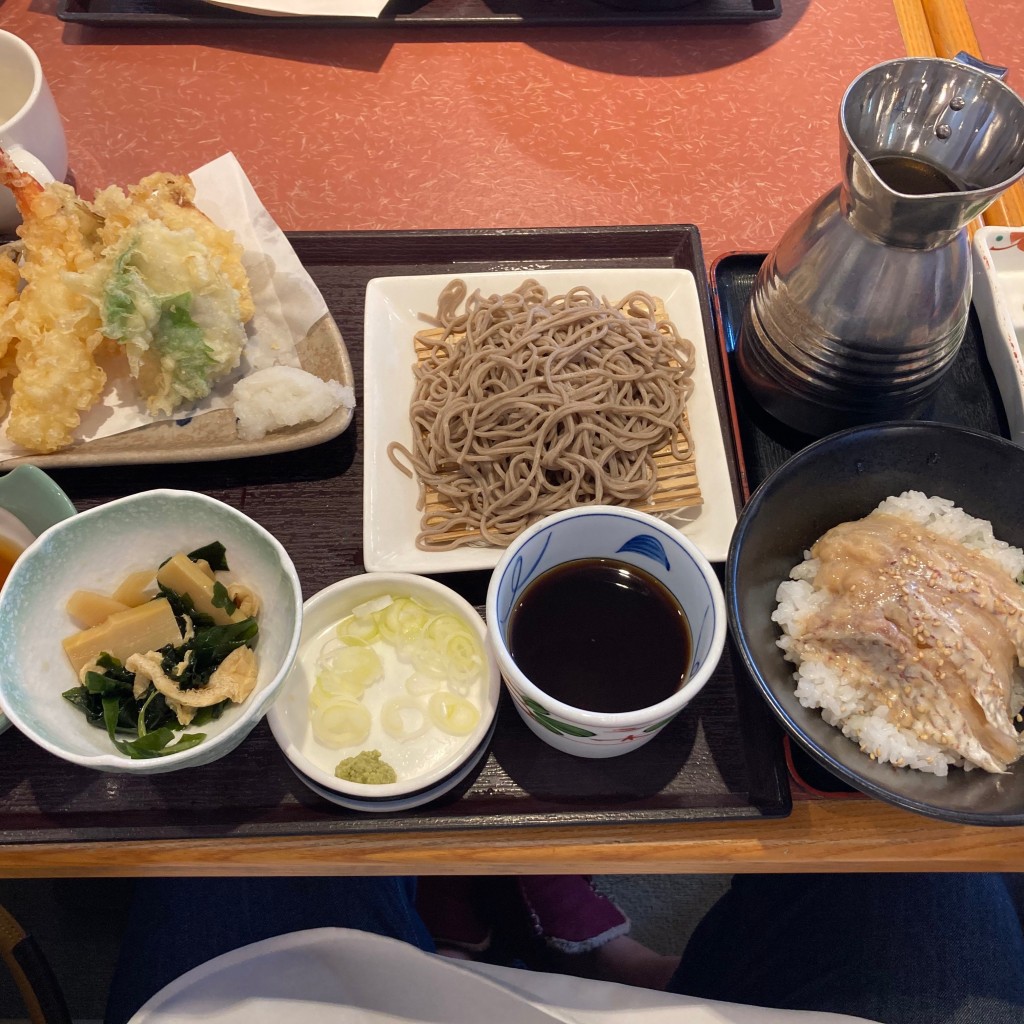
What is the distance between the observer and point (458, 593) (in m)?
1.36

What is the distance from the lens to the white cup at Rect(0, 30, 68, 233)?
158 centimetres

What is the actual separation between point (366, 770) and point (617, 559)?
50 cm

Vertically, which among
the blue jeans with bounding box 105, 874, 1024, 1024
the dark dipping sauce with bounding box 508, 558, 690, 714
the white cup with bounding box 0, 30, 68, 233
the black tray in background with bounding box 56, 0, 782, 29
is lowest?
the blue jeans with bounding box 105, 874, 1024, 1024

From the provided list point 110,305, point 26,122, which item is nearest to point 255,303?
point 110,305

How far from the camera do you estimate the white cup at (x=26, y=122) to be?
1.58 meters

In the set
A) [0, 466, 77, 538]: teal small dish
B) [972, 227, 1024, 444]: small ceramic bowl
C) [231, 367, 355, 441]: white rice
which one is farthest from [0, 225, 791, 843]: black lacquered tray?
[972, 227, 1024, 444]: small ceramic bowl

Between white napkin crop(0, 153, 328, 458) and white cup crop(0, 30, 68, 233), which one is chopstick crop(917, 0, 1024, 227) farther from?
white cup crop(0, 30, 68, 233)

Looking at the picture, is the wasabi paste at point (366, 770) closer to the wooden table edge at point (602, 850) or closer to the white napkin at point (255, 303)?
the wooden table edge at point (602, 850)

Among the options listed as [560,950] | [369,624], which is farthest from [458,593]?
[560,950]

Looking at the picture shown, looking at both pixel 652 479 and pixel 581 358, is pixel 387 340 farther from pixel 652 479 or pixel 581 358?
pixel 652 479

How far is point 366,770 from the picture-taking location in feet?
3.84

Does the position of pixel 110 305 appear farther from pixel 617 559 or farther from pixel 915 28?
pixel 915 28

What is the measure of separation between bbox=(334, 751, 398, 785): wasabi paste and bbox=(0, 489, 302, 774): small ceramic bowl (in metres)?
0.15

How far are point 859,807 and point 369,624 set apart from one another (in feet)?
2.61
